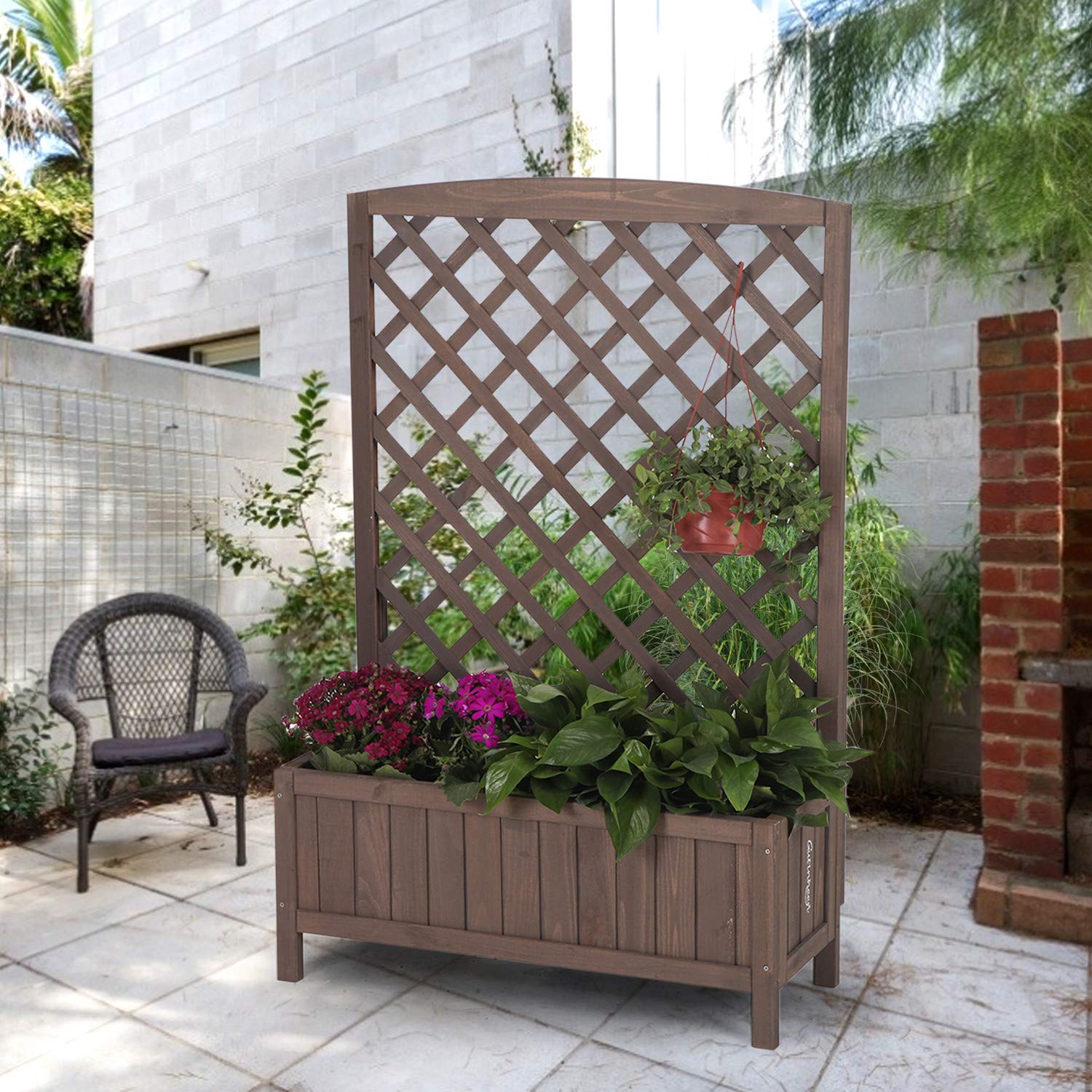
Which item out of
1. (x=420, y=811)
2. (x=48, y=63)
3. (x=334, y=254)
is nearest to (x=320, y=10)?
(x=334, y=254)

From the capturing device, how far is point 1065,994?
2.21 meters

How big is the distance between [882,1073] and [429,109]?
495 cm

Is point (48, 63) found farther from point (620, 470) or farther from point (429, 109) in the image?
point (620, 470)

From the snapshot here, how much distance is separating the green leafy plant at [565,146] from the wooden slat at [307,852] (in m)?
3.45

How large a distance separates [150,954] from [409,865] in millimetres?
783

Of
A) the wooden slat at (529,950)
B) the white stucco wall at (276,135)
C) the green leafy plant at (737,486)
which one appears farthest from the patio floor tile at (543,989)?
the white stucco wall at (276,135)

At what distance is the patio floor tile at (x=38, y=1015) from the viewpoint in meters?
1.99

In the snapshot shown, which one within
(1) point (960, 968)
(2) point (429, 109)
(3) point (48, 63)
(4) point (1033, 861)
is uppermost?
(3) point (48, 63)

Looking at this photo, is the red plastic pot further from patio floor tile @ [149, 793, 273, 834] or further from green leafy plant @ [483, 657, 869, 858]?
patio floor tile @ [149, 793, 273, 834]

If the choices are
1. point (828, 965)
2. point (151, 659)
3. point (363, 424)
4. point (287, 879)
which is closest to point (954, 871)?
point (828, 965)

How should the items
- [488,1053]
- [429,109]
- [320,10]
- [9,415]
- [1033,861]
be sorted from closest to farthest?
[488,1053] → [1033,861] → [9,415] → [429,109] → [320,10]

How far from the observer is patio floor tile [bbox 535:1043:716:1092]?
1837mm

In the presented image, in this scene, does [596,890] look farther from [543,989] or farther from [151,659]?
[151,659]

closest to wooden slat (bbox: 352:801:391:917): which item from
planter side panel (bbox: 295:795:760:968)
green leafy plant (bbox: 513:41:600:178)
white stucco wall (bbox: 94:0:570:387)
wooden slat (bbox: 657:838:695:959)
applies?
planter side panel (bbox: 295:795:760:968)
